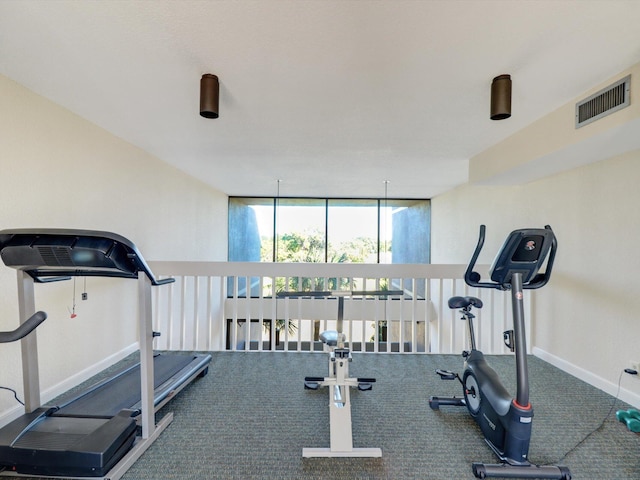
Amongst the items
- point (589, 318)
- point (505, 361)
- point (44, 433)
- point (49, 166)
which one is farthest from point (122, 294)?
point (589, 318)

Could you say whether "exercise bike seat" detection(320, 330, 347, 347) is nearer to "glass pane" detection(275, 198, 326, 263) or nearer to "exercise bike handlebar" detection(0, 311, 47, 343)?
"exercise bike handlebar" detection(0, 311, 47, 343)

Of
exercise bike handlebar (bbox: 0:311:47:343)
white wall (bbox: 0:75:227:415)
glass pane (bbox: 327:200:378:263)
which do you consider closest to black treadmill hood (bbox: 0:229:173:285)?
exercise bike handlebar (bbox: 0:311:47:343)

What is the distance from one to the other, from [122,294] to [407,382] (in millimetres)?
2935

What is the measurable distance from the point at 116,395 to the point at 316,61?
2.58 m

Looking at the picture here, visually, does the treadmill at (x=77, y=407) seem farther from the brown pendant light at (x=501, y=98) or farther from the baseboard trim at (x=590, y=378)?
the baseboard trim at (x=590, y=378)

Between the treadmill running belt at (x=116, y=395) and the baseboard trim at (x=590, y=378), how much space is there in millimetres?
3516

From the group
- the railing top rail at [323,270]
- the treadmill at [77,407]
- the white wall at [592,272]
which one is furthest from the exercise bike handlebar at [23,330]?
the white wall at [592,272]

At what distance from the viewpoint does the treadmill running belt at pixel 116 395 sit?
73.4 inches

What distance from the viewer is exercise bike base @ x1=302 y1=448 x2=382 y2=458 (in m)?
1.67

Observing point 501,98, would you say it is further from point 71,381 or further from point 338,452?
point 71,381

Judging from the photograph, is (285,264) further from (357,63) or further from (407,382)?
(357,63)

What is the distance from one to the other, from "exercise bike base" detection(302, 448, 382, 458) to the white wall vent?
8.05 feet

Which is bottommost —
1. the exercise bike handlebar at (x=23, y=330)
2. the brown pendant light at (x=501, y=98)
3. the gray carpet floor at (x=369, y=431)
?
the gray carpet floor at (x=369, y=431)

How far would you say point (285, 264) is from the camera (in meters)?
3.27
